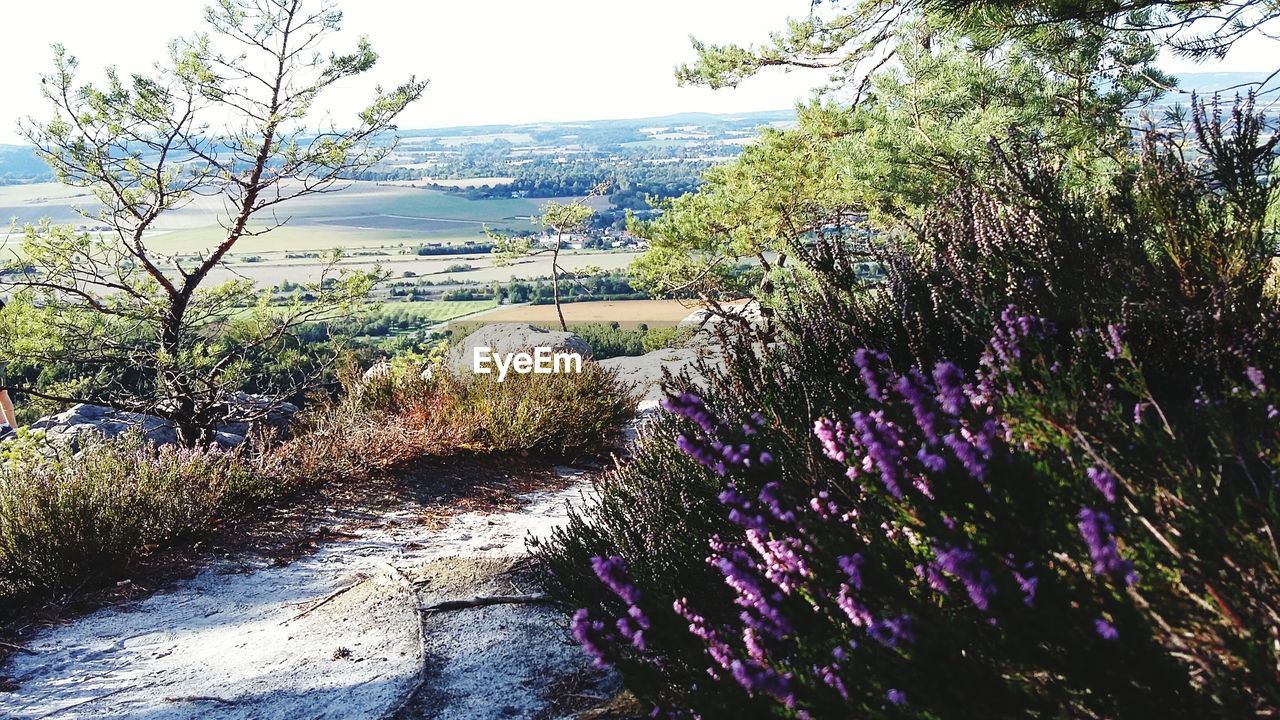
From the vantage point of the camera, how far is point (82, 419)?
10289mm

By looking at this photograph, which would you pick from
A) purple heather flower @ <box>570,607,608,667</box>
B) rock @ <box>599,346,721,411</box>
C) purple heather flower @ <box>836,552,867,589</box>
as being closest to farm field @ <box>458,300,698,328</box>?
rock @ <box>599,346,721,411</box>

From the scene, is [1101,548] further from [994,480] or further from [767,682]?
[767,682]

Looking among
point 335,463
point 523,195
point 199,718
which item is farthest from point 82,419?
point 523,195

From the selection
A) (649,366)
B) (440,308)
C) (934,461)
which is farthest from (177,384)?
(440,308)

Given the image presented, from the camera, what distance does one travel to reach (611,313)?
2305cm

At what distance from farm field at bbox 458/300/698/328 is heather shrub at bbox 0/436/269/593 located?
15017mm

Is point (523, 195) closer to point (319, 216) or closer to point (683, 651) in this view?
point (319, 216)

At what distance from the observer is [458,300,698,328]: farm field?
21844mm

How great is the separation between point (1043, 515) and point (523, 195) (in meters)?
46.3

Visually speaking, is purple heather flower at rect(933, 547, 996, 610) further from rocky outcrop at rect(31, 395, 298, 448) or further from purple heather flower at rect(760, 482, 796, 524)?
rocky outcrop at rect(31, 395, 298, 448)

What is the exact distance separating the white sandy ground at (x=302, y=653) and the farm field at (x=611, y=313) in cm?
1624

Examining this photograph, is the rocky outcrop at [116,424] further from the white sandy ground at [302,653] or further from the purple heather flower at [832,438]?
the purple heather flower at [832,438]

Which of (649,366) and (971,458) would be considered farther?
(649,366)

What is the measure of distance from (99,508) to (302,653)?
6.29 ft
